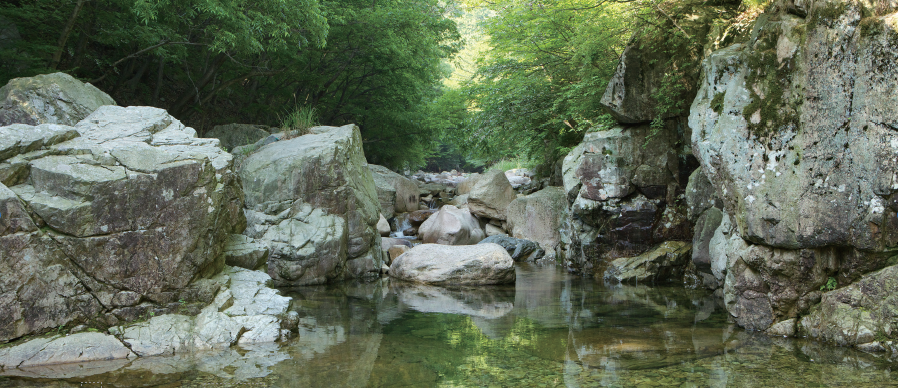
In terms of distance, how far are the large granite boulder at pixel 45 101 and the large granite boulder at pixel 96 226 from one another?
1644 mm

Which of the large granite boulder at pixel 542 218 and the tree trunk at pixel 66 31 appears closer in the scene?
the tree trunk at pixel 66 31

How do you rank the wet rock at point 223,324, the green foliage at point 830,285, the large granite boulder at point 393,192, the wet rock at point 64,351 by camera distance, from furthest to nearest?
the large granite boulder at point 393,192
the green foliage at point 830,285
the wet rock at point 223,324
the wet rock at point 64,351

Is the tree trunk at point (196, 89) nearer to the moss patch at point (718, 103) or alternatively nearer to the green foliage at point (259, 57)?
the green foliage at point (259, 57)

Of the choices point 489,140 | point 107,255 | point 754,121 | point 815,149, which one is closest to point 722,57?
point 754,121

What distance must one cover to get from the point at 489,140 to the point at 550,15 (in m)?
4.21

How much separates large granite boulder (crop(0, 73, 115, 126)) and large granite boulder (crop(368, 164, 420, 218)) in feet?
27.8

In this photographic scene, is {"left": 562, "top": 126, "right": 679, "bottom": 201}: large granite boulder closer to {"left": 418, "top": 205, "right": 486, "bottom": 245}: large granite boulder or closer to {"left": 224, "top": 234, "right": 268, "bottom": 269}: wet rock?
{"left": 418, "top": 205, "right": 486, "bottom": 245}: large granite boulder

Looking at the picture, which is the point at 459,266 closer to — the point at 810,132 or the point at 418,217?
the point at 418,217

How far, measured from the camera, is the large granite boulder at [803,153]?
17.6 feet

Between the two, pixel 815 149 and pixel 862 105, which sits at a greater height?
pixel 862 105

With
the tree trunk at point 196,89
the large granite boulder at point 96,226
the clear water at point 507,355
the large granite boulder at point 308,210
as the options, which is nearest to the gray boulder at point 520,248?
the large granite boulder at point 308,210

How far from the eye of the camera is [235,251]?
716cm

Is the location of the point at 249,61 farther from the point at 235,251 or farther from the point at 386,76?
the point at 235,251

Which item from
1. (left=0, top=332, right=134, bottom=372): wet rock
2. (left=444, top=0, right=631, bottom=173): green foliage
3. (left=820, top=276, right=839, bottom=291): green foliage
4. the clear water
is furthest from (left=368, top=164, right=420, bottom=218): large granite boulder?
(left=820, top=276, right=839, bottom=291): green foliage
